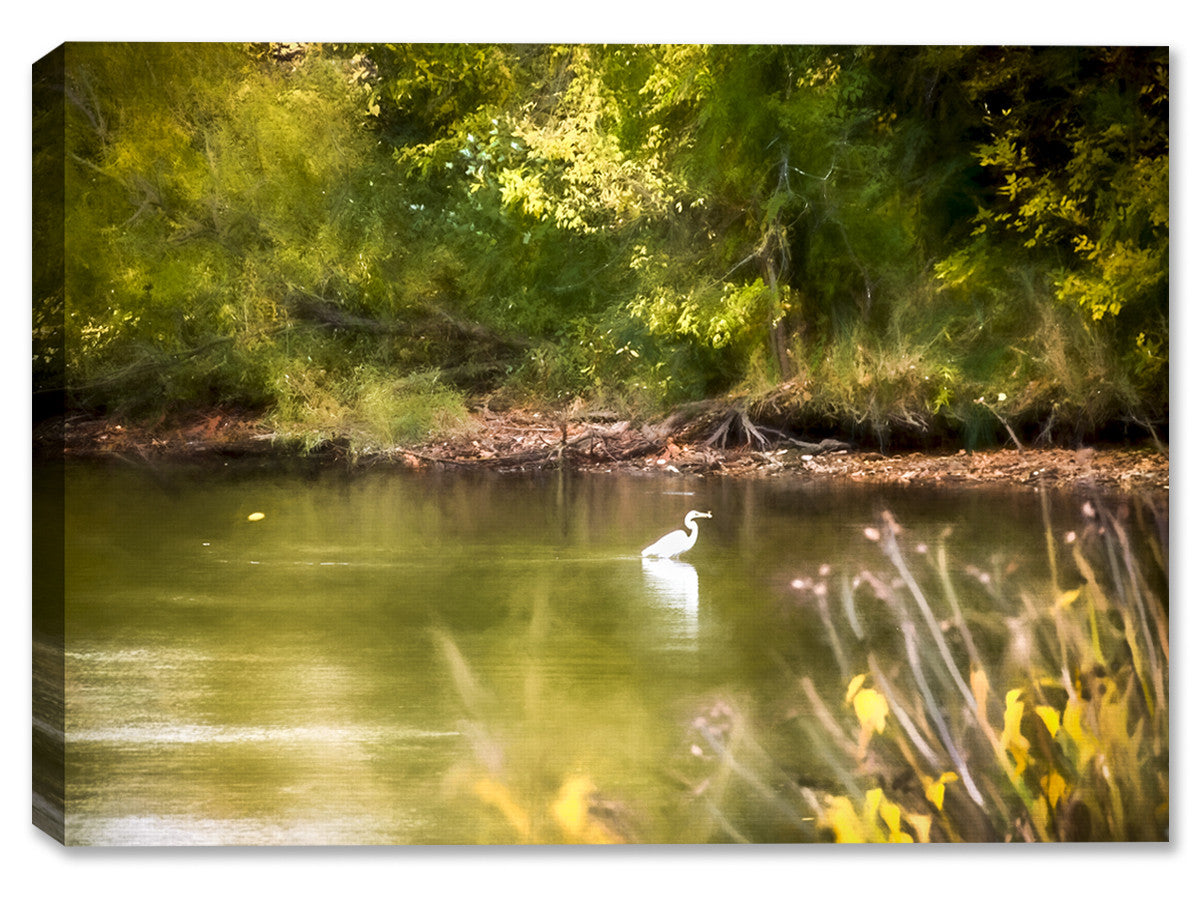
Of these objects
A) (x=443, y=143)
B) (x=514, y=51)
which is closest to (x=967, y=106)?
(x=514, y=51)

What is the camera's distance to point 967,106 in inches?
157

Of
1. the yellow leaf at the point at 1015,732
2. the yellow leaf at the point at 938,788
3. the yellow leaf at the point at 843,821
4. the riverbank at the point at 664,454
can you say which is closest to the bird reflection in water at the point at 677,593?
the riverbank at the point at 664,454

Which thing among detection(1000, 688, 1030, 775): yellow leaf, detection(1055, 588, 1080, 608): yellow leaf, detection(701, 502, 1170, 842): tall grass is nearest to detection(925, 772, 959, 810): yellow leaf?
detection(701, 502, 1170, 842): tall grass

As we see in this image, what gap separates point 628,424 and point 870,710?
126cm

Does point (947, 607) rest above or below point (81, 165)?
below

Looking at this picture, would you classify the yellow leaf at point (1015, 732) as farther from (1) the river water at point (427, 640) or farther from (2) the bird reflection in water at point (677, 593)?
(2) the bird reflection in water at point (677, 593)

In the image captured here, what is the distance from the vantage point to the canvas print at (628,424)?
386cm

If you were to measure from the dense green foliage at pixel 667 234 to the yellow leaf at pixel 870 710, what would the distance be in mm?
889

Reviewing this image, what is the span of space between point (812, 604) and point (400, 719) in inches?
56.2

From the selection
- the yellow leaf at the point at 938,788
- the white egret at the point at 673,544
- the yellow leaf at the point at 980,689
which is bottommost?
the yellow leaf at the point at 938,788

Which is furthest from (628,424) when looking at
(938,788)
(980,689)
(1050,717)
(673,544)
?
(1050,717)

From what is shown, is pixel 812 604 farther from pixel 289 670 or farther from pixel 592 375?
pixel 289 670

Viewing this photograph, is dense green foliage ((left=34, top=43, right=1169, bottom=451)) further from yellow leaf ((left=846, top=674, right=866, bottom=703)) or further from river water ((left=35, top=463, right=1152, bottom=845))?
yellow leaf ((left=846, top=674, right=866, bottom=703))

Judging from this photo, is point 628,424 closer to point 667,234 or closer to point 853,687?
point 667,234
